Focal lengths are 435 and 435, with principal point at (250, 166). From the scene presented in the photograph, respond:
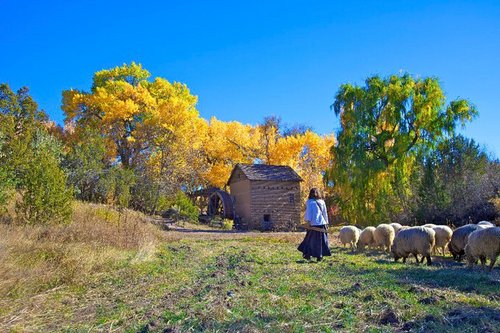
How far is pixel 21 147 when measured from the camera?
563 inches

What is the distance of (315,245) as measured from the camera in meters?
11.4

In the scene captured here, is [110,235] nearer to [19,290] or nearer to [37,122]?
[19,290]

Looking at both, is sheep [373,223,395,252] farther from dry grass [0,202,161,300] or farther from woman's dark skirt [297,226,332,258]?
dry grass [0,202,161,300]

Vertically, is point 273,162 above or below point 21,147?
above

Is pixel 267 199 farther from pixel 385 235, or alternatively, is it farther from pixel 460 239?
pixel 460 239

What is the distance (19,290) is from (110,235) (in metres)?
5.78

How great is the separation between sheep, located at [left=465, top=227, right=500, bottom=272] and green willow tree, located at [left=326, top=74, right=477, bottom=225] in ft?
55.8

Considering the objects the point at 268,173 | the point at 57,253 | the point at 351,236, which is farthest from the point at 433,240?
the point at 268,173

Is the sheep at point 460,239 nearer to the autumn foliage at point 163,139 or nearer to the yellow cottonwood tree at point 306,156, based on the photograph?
the autumn foliage at point 163,139

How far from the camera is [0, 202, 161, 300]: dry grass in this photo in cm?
703

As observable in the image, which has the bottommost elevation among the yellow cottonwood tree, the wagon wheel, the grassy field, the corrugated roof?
the grassy field

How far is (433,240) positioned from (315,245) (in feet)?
11.7

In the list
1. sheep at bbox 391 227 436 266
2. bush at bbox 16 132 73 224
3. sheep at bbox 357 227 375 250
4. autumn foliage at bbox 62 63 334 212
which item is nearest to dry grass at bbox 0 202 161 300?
bush at bbox 16 132 73 224

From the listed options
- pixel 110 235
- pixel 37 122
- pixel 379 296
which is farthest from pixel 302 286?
pixel 37 122
